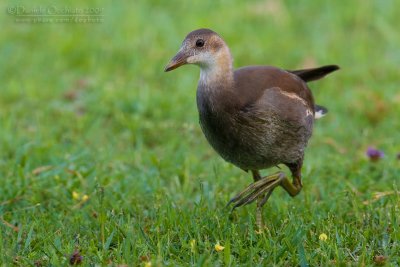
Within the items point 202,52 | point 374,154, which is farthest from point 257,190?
point 374,154

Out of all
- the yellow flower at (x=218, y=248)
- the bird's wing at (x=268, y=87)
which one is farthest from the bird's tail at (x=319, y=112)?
the yellow flower at (x=218, y=248)

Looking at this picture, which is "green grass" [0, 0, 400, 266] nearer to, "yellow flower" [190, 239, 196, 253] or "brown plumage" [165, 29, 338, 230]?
"yellow flower" [190, 239, 196, 253]

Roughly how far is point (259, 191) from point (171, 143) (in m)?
1.72

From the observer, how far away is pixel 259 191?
13.5ft

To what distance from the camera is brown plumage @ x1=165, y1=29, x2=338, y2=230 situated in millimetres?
3971

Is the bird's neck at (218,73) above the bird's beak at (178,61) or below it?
below

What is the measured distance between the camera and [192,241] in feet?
12.0

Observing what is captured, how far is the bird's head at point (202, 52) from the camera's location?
4.04m

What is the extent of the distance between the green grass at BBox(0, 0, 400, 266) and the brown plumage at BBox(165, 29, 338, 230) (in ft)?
0.89

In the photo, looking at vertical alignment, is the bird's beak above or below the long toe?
above

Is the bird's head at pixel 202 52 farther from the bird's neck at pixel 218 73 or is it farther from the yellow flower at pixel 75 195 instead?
the yellow flower at pixel 75 195

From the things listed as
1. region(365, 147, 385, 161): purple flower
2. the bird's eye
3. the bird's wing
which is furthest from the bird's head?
region(365, 147, 385, 161): purple flower

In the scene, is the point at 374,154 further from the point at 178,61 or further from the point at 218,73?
the point at 178,61

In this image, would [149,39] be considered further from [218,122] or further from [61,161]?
[218,122]
